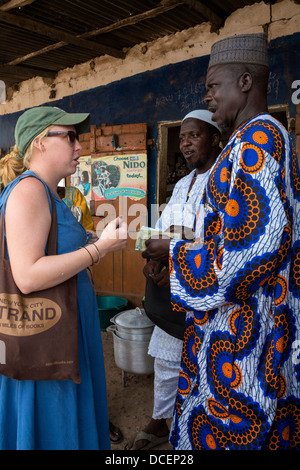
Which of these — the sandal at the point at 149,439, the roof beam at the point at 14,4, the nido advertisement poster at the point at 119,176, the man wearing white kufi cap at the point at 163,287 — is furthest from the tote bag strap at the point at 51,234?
the nido advertisement poster at the point at 119,176

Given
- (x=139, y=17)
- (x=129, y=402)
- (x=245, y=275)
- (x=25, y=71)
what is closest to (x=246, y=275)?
(x=245, y=275)

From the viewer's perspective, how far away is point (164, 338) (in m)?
2.45

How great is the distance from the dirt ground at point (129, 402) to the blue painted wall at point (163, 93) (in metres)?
2.30

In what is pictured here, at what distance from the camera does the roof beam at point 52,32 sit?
12.0ft

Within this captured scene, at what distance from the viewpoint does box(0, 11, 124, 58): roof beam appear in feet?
12.0

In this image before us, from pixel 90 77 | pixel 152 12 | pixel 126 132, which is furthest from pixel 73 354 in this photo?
pixel 90 77

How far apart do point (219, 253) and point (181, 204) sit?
4.48 ft

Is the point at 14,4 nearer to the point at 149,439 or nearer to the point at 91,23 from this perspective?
the point at 91,23

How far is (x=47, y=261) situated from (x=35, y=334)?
272mm

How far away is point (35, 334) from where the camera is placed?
128 centimetres

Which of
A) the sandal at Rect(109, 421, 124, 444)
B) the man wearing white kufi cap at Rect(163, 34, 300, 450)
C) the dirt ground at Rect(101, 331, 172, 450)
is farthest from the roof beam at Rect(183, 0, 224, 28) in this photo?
the sandal at Rect(109, 421, 124, 444)

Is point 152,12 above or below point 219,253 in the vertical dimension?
above

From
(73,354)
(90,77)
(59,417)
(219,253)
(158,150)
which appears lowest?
(59,417)
